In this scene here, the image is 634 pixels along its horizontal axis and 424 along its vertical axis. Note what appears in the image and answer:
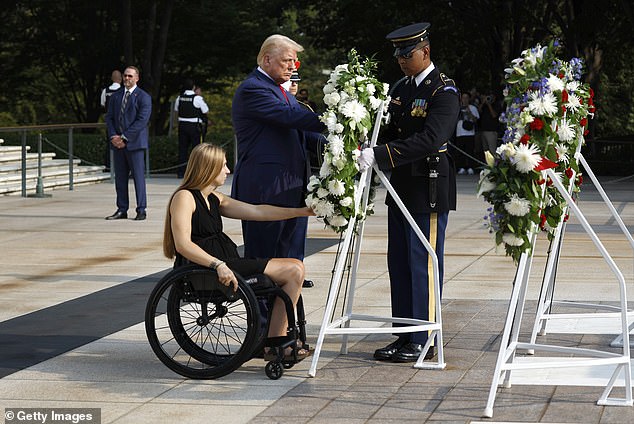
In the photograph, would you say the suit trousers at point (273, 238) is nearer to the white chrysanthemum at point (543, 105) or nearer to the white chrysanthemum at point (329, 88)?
the white chrysanthemum at point (329, 88)

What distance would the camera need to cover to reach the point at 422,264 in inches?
290

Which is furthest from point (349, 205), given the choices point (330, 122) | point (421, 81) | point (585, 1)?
point (585, 1)

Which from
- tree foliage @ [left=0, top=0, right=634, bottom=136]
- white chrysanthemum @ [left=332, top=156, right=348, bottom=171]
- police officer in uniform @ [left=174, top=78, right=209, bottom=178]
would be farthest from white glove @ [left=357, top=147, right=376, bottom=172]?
tree foliage @ [left=0, top=0, right=634, bottom=136]

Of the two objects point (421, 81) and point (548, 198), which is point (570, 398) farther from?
point (421, 81)

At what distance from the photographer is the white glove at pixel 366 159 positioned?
6.91m

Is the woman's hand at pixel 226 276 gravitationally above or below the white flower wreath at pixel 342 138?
below

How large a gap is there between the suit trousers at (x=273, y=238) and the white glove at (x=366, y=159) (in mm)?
678

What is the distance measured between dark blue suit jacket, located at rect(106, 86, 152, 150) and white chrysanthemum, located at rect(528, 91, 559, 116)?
10.3 metres

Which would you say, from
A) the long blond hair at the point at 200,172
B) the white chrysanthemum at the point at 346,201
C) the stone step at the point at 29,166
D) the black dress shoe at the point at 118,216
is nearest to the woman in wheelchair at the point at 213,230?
the long blond hair at the point at 200,172

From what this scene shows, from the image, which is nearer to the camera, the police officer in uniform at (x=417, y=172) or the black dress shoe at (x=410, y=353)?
the police officer in uniform at (x=417, y=172)

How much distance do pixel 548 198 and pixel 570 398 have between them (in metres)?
1.02

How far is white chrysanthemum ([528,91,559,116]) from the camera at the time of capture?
20.7ft

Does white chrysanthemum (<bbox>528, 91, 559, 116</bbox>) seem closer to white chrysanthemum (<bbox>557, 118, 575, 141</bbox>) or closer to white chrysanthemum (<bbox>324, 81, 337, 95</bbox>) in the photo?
white chrysanthemum (<bbox>557, 118, 575, 141</bbox>)

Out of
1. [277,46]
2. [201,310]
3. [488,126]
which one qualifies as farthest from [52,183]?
[201,310]
